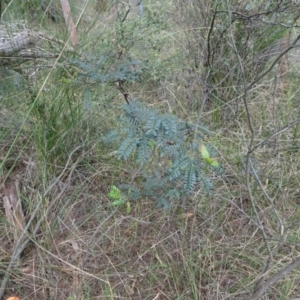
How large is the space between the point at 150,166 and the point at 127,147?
33 centimetres

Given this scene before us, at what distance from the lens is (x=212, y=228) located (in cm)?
148

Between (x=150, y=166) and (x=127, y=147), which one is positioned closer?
(x=127, y=147)

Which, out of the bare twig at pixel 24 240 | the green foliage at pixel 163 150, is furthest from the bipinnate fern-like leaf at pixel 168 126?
the bare twig at pixel 24 240

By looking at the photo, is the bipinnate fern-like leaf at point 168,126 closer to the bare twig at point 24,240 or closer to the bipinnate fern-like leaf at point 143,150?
the bipinnate fern-like leaf at point 143,150

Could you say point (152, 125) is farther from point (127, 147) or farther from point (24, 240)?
point (24, 240)

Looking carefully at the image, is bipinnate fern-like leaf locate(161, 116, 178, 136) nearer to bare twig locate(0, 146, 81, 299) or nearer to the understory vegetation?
the understory vegetation

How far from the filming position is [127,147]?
1.25m

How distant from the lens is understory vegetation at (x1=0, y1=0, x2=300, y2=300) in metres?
1.32

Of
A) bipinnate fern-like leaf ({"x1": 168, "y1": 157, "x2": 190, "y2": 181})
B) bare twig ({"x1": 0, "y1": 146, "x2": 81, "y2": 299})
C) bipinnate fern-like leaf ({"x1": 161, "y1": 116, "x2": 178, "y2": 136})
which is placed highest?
bipinnate fern-like leaf ({"x1": 161, "y1": 116, "x2": 178, "y2": 136})

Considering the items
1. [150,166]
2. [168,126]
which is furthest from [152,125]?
[150,166]

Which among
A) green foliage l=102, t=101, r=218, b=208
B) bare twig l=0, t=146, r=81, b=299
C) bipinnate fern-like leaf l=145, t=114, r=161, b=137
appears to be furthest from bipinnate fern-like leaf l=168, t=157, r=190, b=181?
bare twig l=0, t=146, r=81, b=299

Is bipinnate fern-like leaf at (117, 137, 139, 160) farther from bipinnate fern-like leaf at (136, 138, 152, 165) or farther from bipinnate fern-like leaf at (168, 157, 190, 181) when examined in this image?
bipinnate fern-like leaf at (168, 157, 190, 181)

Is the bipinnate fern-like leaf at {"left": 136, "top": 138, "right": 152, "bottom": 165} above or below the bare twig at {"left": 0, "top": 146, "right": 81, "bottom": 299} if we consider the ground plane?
above

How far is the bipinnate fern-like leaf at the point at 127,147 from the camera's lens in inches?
49.0
